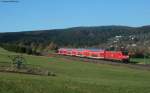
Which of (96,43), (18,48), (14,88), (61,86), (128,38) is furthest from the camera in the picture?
(96,43)

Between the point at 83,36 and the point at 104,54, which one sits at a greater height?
the point at 83,36

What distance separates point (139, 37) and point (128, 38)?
18.2ft

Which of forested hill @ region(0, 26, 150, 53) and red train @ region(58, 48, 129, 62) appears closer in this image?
red train @ region(58, 48, 129, 62)

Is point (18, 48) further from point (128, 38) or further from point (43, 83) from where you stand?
point (128, 38)

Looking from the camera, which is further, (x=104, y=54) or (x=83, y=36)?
(x=83, y=36)

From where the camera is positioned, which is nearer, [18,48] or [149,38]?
[18,48]

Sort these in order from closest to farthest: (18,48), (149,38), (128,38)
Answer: (18,48)
(149,38)
(128,38)

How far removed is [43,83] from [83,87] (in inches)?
66.8

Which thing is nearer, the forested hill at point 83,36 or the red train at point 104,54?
the red train at point 104,54

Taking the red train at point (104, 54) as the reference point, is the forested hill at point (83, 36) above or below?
above

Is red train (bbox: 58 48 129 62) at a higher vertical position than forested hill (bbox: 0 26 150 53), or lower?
lower

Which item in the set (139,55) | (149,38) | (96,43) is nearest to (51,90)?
(139,55)

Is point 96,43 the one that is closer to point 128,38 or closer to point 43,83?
point 128,38

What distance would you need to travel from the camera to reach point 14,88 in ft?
60.1
